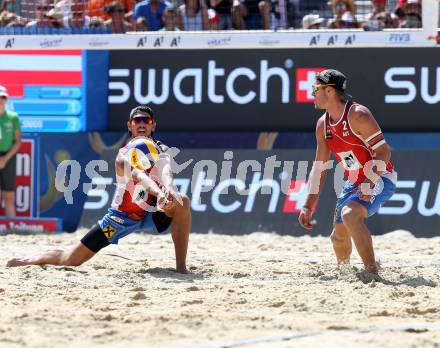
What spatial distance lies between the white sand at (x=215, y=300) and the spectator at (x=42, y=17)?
13.5 ft

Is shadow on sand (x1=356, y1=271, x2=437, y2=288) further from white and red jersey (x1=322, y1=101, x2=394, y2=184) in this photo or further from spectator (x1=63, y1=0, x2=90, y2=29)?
spectator (x1=63, y1=0, x2=90, y2=29)

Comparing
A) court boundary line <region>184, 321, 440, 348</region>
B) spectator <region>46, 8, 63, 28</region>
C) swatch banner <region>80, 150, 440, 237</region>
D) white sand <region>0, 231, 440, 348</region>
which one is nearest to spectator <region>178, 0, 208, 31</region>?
spectator <region>46, 8, 63, 28</region>

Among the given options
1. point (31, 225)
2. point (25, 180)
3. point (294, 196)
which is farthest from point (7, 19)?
point (294, 196)

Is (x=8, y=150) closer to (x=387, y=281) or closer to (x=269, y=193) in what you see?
(x=269, y=193)

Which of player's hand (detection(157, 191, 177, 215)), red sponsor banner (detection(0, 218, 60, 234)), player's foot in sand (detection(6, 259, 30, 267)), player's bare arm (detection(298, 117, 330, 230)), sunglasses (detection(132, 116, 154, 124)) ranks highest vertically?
sunglasses (detection(132, 116, 154, 124))

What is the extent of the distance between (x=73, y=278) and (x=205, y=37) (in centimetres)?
520

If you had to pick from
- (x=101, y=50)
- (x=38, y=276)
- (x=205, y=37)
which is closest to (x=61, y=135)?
(x=101, y=50)

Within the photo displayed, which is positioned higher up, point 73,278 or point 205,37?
point 205,37

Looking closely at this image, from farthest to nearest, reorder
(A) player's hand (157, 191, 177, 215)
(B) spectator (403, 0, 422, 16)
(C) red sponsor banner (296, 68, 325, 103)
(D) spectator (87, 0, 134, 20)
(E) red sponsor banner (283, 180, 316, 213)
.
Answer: (D) spectator (87, 0, 134, 20), (B) spectator (403, 0, 422, 16), (C) red sponsor banner (296, 68, 325, 103), (E) red sponsor banner (283, 180, 316, 213), (A) player's hand (157, 191, 177, 215)

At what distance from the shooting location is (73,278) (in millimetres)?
7562

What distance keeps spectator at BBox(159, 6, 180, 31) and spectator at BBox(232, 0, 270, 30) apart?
2.58ft

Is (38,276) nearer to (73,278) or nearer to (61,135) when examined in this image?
(73,278)

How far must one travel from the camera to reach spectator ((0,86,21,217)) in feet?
38.9

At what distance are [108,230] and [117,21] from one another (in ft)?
18.9
